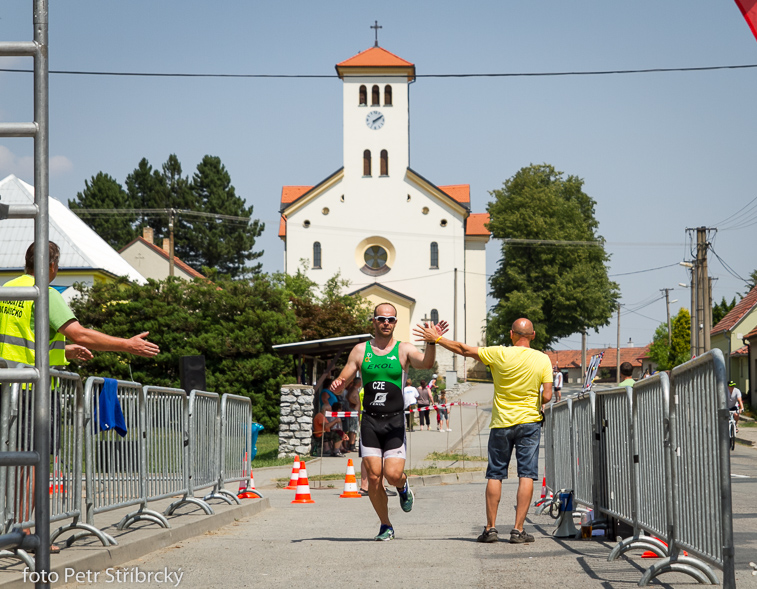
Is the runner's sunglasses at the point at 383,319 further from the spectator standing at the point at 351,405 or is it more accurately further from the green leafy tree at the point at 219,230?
the green leafy tree at the point at 219,230

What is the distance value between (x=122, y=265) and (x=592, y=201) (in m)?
35.6

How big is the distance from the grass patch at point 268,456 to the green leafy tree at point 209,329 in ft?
8.33

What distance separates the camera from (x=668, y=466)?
18.9 ft

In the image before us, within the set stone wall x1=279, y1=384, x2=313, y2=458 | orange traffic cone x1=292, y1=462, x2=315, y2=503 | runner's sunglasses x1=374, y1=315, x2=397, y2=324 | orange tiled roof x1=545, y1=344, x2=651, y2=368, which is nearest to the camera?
runner's sunglasses x1=374, y1=315, x2=397, y2=324

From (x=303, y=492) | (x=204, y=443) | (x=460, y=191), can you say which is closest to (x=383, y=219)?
(x=460, y=191)

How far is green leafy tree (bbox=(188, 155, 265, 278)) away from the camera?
91312 mm

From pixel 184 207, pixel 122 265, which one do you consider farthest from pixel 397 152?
pixel 184 207

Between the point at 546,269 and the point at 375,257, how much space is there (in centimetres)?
1328

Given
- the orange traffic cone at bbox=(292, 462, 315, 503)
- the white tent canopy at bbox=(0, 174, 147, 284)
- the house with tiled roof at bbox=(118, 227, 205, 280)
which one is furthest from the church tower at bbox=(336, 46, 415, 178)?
the orange traffic cone at bbox=(292, 462, 315, 503)

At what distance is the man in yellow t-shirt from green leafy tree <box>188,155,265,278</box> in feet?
275

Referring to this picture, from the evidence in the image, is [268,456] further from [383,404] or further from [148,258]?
[148,258]

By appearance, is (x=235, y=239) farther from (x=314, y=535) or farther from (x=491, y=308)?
(x=314, y=535)

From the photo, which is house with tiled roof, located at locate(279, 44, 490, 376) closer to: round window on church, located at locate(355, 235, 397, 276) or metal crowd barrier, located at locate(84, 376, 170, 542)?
round window on church, located at locate(355, 235, 397, 276)

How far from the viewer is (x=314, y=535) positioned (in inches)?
347
